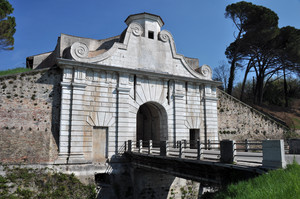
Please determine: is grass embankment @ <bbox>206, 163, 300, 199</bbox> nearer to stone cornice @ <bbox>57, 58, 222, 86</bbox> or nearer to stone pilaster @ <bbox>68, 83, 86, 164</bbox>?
stone pilaster @ <bbox>68, 83, 86, 164</bbox>

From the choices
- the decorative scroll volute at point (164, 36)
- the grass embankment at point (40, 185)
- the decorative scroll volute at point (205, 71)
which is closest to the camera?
the grass embankment at point (40, 185)

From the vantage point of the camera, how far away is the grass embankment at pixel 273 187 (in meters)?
5.24

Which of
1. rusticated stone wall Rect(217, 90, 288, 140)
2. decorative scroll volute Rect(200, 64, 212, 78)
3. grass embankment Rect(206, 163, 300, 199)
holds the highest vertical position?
decorative scroll volute Rect(200, 64, 212, 78)

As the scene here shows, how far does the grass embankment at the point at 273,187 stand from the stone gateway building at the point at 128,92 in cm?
899

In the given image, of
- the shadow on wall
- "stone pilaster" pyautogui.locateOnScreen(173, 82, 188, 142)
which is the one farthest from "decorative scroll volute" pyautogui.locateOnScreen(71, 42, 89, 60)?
"stone pilaster" pyautogui.locateOnScreen(173, 82, 188, 142)

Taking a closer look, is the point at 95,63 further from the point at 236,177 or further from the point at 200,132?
the point at 236,177

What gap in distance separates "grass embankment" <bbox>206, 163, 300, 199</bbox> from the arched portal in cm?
937

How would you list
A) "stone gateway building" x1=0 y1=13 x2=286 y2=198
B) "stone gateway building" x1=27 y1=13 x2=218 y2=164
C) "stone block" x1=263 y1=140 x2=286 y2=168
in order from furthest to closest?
"stone gateway building" x1=27 y1=13 x2=218 y2=164 < "stone gateway building" x1=0 y1=13 x2=286 y2=198 < "stone block" x1=263 y1=140 x2=286 y2=168

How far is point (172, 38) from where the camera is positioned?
17.9m

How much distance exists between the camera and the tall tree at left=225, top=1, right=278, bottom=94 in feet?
80.8

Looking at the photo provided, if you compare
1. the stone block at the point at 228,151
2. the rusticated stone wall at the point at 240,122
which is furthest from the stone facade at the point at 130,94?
the stone block at the point at 228,151

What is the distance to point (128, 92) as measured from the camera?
1556cm

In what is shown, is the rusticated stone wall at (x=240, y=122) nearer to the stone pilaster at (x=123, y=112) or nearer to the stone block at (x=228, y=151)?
the stone pilaster at (x=123, y=112)

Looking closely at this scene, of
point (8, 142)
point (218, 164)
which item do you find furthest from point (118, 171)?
point (218, 164)
